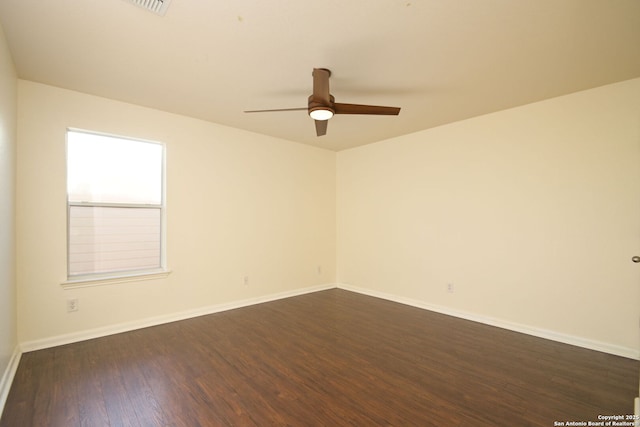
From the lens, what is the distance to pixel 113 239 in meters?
3.31

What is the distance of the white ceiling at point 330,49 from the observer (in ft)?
6.02

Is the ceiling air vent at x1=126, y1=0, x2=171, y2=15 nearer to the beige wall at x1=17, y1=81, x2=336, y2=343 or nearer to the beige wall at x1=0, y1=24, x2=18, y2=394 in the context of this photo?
the beige wall at x1=0, y1=24, x2=18, y2=394

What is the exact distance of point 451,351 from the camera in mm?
2811

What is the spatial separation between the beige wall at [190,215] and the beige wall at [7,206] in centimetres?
23

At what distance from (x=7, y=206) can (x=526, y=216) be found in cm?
486

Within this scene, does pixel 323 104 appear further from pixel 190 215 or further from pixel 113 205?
pixel 113 205

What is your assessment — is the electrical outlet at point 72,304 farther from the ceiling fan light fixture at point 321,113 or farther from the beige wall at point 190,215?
the ceiling fan light fixture at point 321,113

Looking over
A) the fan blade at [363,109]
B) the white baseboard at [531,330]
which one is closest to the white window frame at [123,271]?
the fan blade at [363,109]

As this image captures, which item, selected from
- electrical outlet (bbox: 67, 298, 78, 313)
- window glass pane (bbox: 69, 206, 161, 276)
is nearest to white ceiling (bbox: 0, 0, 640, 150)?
window glass pane (bbox: 69, 206, 161, 276)

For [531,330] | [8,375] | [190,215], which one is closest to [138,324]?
[8,375]

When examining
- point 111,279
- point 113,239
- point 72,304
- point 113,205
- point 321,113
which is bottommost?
point 72,304

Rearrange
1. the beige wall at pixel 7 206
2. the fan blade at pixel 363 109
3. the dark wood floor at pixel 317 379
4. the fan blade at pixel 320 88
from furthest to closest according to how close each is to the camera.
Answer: the fan blade at pixel 363 109 < the fan blade at pixel 320 88 < the beige wall at pixel 7 206 < the dark wood floor at pixel 317 379

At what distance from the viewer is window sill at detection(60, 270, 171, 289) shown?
2.97 meters

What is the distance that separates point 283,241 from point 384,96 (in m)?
2.70
